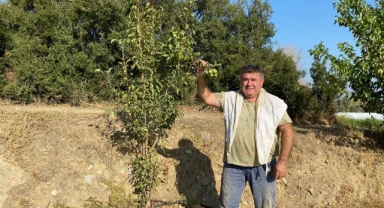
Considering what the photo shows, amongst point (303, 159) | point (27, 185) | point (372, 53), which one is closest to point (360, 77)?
point (372, 53)

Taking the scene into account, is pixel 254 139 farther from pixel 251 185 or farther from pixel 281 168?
pixel 251 185

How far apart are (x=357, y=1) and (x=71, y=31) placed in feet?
23.1

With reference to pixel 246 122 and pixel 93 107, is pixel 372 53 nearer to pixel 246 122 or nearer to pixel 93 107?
pixel 246 122

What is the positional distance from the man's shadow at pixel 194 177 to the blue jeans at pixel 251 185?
1.64 meters

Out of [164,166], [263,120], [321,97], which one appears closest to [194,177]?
[164,166]

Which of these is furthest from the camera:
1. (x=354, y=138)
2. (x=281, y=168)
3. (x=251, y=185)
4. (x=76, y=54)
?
(x=76, y=54)

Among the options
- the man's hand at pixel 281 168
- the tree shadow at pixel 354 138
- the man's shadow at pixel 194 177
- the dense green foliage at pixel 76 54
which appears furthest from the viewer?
the dense green foliage at pixel 76 54

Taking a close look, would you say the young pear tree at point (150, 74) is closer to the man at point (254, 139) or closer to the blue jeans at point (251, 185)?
the man at point (254, 139)

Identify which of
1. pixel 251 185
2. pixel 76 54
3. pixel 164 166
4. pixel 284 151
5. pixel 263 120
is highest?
pixel 76 54

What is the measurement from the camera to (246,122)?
3529mm

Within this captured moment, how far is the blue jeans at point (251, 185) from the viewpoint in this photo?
349 cm

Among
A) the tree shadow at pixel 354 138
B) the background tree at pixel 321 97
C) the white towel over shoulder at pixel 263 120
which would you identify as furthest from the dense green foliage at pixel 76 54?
the white towel over shoulder at pixel 263 120

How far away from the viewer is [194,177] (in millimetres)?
5555

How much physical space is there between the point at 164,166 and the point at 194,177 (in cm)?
50
